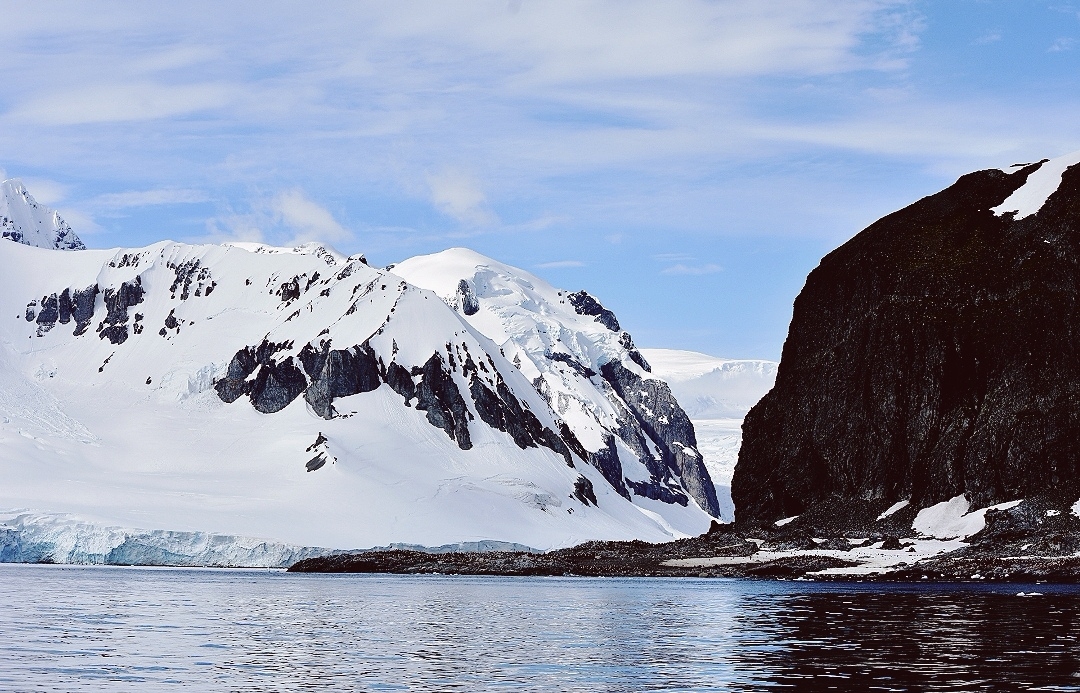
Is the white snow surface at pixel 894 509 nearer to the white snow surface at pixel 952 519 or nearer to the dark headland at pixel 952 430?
the dark headland at pixel 952 430

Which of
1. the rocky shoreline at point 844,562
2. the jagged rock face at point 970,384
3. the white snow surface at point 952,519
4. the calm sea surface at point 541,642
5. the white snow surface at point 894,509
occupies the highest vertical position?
the jagged rock face at point 970,384

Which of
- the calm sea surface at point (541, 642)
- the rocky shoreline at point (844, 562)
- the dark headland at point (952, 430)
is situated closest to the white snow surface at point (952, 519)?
the dark headland at point (952, 430)

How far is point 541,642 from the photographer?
6844 cm

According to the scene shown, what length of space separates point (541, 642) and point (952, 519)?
11678 centimetres

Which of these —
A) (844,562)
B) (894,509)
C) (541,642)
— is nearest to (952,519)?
(894,509)

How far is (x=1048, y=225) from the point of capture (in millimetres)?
189250

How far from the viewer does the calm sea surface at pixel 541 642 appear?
50.3m

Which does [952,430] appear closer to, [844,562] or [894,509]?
[894,509]

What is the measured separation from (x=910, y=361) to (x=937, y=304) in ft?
29.4

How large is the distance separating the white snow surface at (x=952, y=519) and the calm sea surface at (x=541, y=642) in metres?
51.6

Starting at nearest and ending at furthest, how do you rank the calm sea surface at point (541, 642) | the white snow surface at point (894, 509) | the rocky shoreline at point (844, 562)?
the calm sea surface at point (541, 642) < the rocky shoreline at point (844, 562) < the white snow surface at point (894, 509)

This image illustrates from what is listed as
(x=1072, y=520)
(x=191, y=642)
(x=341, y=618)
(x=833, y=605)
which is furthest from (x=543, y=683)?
(x=1072, y=520)

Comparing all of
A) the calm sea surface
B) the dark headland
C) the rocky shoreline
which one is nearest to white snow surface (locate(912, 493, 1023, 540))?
the dark headland

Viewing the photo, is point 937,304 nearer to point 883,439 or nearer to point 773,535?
point 883,439
